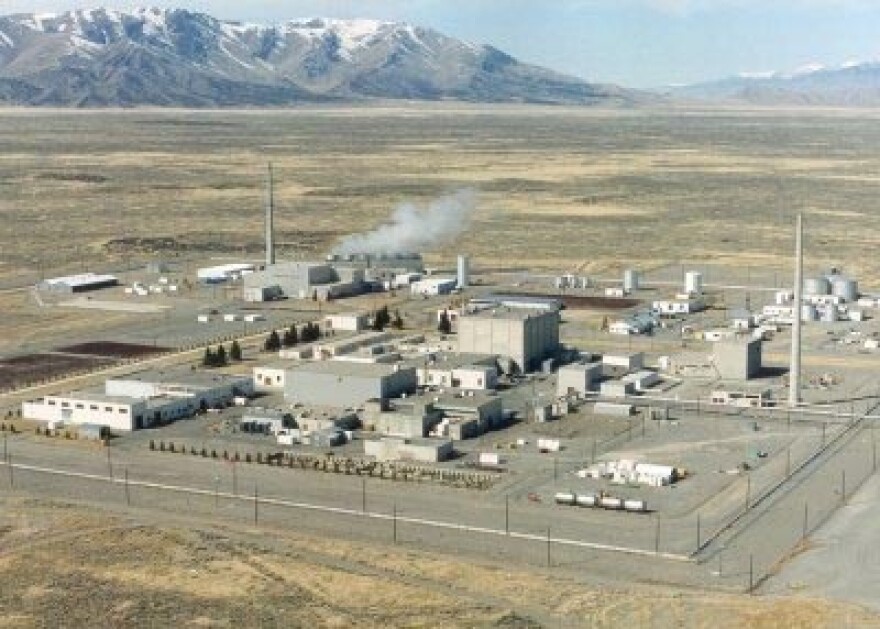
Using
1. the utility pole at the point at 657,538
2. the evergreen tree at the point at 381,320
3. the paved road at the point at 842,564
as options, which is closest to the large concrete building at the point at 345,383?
the evergreen tree at the point at 381,320

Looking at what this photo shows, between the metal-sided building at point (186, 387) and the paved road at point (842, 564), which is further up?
the metal-sided building at point (186, 387)

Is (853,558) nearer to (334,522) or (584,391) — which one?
(334,522)

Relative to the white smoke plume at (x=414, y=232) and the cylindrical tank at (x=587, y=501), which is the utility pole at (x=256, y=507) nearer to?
the cylindrical tank at (x=587, y=501)

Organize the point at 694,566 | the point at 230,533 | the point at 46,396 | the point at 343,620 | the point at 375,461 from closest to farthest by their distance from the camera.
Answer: the point at 343,620 < the point at 694,566 < the point at 230,533 < the point at 375,461 < the point at 46,396

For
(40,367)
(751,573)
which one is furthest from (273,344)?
(751,573)

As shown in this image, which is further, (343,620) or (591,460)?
(591,460)

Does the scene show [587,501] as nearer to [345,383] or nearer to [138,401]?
[345,383]

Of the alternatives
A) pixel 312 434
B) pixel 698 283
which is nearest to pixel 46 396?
pixel 312 434
